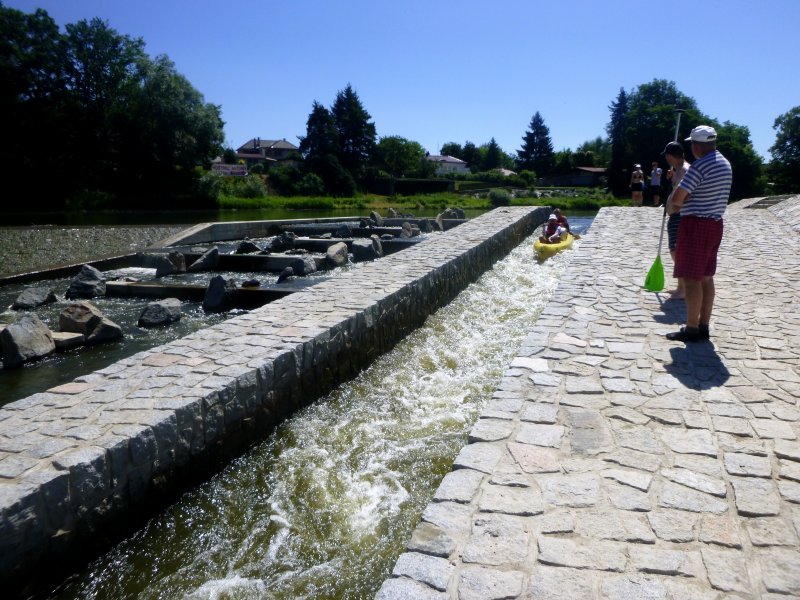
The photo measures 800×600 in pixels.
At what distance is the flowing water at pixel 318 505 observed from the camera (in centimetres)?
318

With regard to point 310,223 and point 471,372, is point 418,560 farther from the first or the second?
point 310,223

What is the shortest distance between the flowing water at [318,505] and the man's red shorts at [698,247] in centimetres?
224

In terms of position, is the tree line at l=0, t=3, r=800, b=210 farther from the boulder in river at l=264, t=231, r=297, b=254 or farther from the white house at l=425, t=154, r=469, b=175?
the white house at l=425, t=154, r=469, b=175

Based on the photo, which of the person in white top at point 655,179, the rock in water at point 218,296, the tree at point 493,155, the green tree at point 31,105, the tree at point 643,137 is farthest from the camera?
the tree at point 493,155

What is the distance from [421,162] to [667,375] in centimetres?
A: 7902

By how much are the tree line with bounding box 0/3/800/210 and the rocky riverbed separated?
78.9 ft

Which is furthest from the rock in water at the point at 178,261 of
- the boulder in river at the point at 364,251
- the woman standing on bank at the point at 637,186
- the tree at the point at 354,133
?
the tree at the point at 354,133

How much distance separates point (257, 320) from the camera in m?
6.27

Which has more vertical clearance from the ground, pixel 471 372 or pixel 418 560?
pixel 418 560

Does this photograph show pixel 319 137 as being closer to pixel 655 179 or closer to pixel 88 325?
pixel 655 179

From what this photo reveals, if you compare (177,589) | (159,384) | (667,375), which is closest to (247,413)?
(159,384)

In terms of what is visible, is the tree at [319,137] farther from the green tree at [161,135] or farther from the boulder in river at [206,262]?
the boulder in river at [206,262]

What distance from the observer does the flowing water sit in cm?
318

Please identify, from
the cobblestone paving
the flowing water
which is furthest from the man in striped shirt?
the flowing water
